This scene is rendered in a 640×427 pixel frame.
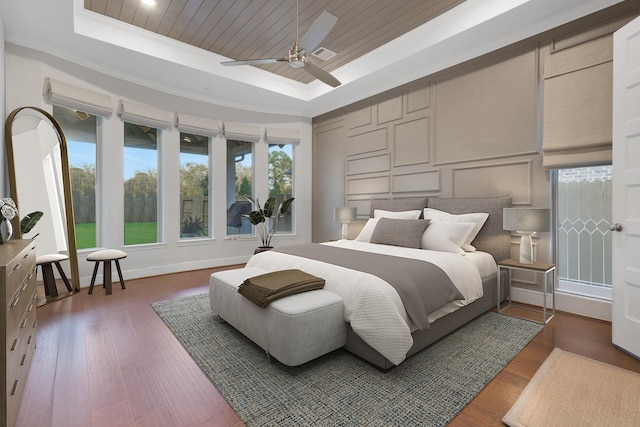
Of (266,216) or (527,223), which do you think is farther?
(266,216)

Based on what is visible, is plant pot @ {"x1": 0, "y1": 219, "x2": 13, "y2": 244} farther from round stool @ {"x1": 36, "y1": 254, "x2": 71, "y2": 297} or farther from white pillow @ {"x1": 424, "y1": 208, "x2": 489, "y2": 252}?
white pillow @ {"x1": 424, "y1": 208, "x2": 489, "y2": 252}

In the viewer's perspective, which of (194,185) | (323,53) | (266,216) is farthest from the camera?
(266,216)

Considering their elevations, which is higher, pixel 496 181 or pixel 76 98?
pixel 76 98

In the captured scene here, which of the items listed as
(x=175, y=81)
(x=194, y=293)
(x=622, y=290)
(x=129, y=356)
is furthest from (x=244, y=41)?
(x=622, y=290)

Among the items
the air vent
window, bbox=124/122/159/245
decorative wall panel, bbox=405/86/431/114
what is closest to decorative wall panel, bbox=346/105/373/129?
decorative wall panel, bbox=405/86/431/114

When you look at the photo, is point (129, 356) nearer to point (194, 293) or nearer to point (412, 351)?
point (194, 293)

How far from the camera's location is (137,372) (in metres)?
1.95

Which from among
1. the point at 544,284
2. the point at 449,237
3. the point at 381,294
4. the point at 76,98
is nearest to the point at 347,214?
the point at 449,237

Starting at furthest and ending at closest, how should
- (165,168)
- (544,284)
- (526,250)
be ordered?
(165,168) → (526,250) → (544,284)

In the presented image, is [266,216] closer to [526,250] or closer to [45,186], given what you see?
[45,186]

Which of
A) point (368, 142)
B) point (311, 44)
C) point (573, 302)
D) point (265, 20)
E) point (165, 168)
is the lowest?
point (573, 302)

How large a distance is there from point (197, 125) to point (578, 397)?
17.4 ft

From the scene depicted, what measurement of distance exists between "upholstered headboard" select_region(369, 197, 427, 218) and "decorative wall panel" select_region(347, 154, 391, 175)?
1.81 ft

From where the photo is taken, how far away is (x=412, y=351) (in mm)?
2090
